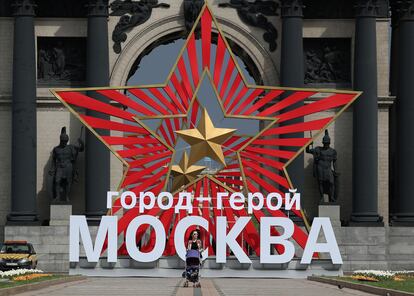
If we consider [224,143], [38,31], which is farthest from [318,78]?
[38,31]

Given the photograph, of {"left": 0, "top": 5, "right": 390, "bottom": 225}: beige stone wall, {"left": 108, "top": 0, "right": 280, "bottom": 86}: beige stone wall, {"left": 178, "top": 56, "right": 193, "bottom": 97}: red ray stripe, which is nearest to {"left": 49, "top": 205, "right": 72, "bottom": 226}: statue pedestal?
{"left": 0, "top": 5, "right": 390, "bottom": 225}: beige stone wall

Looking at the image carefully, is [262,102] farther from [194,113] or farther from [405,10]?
[405,10]

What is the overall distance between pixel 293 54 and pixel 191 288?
97.5 ft

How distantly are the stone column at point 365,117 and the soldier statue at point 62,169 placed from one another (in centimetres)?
1736

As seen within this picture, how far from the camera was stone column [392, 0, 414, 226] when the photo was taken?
3100 inches

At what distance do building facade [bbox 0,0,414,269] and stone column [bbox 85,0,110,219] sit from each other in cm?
6

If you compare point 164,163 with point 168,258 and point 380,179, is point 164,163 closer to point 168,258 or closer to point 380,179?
point 168,258

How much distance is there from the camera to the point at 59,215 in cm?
7650

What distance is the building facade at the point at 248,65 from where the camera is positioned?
7819 cm

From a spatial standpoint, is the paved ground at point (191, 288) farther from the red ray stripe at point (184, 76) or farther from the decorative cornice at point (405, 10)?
the decorative cornice at point (405, 10)

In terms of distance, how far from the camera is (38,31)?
8031 centimetres

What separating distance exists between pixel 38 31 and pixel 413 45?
23425 mm

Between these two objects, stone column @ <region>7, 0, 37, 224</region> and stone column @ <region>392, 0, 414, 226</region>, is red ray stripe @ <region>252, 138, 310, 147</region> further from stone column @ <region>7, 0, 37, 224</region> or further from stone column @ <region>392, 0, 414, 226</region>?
stone column @ <region>7, 0, 37, 224</region>

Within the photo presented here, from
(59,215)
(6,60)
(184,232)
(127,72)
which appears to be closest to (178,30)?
(127,72)
